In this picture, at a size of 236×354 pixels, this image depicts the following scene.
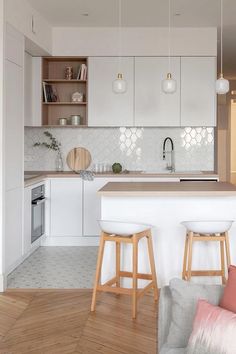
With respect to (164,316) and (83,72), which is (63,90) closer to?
(83,72)

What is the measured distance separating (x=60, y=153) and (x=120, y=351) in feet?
14.3

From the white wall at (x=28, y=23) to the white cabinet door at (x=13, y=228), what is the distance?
171 centimetres

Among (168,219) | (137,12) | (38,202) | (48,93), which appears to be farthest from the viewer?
(48,93)

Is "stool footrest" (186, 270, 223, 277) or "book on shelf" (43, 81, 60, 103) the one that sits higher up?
"book on shelf" (43, 81, 60, 103)

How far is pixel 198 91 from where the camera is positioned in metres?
6.97

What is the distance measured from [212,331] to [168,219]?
2.78 meters

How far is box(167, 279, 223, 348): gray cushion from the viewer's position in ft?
7.29

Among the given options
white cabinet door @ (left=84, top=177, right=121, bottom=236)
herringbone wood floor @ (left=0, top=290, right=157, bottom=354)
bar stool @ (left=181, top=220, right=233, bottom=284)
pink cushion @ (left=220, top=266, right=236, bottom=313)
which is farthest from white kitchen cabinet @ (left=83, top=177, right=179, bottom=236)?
pink cushion @ (left=220, top=266, right=236, bottom=313)

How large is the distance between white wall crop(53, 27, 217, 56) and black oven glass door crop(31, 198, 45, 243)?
81.5 inches

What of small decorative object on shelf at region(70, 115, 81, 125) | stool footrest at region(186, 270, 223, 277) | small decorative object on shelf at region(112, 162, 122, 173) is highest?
small decorative object on shelf at region(70, 115, 81, 125)

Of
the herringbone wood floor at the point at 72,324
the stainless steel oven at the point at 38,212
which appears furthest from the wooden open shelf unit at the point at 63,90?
the herringbone wood floor at the point at 72,324

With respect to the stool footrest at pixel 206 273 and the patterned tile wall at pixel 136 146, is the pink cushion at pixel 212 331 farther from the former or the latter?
the patterned tile wall at pixel 136 146

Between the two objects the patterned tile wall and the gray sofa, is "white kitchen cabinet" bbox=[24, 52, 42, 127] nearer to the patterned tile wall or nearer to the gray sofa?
the patterned tile wall

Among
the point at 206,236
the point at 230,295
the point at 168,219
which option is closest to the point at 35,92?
the point at 168,219
